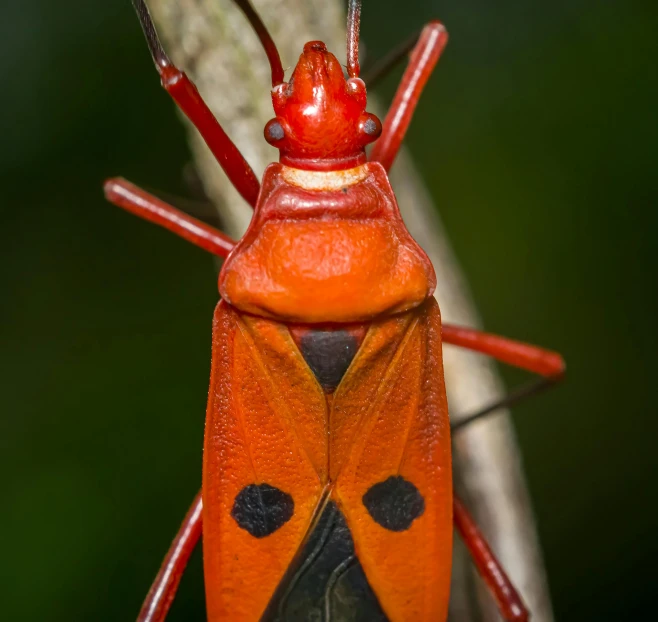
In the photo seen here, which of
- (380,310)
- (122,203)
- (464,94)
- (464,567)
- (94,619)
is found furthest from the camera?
(464,94)

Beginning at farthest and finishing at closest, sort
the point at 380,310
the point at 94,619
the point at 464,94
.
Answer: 1. the point at 464,94
2. the point at 94,619
3. the point at 380,310

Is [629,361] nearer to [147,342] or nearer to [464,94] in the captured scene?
[464,94]

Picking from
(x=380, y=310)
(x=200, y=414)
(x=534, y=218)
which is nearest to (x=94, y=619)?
(x=200, y=414)

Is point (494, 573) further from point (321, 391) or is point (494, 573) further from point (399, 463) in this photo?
point (321, 391)

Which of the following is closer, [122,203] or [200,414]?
[122,203]

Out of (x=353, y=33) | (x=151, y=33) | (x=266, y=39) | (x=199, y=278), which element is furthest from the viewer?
(x=199, y=278)

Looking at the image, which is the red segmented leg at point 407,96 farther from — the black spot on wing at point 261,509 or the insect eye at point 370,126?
the black spot on wing at point 261,509

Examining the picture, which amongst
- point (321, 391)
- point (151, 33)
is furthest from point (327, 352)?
point (151, 33)

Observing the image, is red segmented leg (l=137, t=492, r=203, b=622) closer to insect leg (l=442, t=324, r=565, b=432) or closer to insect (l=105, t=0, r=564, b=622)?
insect (l=105, t=0, r=564, b=622)
